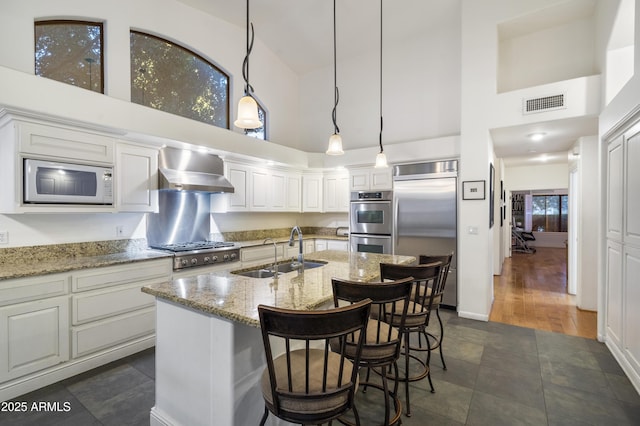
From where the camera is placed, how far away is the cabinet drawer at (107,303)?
103 inches

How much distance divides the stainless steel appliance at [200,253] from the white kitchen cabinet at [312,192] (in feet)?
6.15

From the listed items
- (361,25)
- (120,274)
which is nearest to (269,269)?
(120,274)

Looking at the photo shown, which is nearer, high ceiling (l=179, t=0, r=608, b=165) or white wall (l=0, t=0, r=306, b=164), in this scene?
white wall (l=0, t=0, r=306, b=164)

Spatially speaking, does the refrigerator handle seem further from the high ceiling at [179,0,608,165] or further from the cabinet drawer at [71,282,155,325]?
the cabinet drawer at [71,282,155,325]

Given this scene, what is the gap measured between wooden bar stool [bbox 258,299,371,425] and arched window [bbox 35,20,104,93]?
3.59 meters

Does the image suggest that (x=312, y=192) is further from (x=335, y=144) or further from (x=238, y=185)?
(x=335, y=144)

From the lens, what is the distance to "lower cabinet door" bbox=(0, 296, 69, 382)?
2254 millimetres

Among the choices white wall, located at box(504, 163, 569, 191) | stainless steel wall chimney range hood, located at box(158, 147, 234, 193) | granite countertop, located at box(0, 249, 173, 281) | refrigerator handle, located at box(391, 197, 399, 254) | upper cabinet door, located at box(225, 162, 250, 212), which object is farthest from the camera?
white wall, located at box(504, 163, 569, 191)

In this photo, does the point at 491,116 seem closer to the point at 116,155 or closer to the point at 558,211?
the point at 116,155

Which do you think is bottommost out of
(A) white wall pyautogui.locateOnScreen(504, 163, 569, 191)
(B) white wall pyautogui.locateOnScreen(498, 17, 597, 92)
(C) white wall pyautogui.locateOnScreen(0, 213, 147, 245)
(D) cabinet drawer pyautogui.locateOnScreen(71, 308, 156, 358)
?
(D) cabinet drawer pyautogui.locateOnScreen(71, 308, 156, 358)

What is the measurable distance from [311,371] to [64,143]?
9.82 ft

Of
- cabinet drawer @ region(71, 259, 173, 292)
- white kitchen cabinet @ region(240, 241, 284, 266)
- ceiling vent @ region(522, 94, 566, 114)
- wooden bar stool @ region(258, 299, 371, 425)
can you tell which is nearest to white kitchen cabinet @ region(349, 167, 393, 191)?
white kitchen cabinet @ region(240, 241, 284, 266)

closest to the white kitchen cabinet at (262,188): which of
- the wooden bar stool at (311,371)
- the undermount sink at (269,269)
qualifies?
the undermount sink at (269,269)

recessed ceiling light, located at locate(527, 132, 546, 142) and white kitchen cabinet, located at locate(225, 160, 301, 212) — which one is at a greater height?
recessed ceiling light, located at locate(527, 132, 546, 142)
